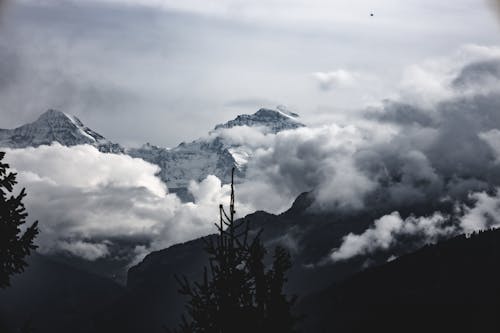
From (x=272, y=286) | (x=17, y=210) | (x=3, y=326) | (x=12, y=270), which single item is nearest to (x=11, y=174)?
(x=17, y=210)

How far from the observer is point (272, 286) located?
20.4 meters

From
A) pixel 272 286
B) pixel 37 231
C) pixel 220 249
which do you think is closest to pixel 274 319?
pixel 272 286

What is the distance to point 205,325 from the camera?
20266 mm

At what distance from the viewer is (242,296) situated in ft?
66.6

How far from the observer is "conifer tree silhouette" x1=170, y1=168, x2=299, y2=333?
1994 centimetres

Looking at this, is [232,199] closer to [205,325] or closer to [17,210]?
[205,325]

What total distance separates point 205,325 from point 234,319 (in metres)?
0.90

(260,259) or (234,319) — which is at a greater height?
(260,259)

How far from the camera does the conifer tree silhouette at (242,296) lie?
19938mm

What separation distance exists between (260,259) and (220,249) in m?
1.16

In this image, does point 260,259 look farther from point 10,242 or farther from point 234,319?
point 10,242

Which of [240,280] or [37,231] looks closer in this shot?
[240,280]

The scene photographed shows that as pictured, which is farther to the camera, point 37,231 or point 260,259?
point 37,231

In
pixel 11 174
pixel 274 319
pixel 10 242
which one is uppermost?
pixel 11 174
